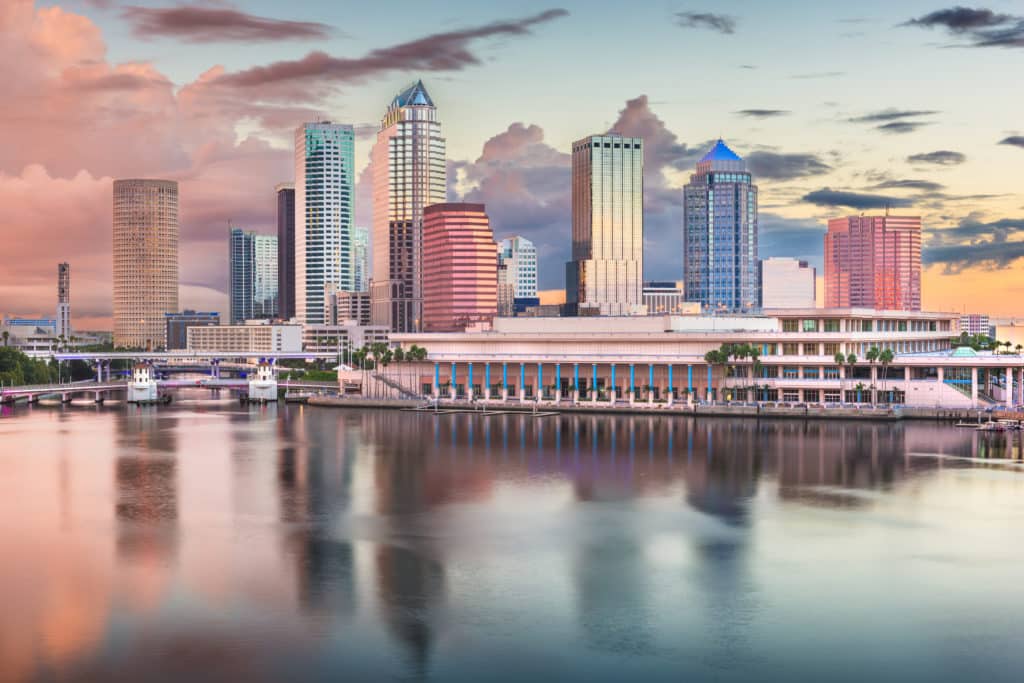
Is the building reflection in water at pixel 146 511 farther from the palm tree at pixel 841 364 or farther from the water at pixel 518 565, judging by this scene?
the palm tree at pixel 841 364

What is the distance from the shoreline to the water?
21.2m

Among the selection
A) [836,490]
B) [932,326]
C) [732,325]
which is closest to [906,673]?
[836,490]

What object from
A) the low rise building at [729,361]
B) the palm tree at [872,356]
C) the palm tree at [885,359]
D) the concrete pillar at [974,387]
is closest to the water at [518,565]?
the concrete pillar at [974,387]

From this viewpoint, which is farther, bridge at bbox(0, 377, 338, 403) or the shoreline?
bridge at bbox(0, 377, 338, 403)

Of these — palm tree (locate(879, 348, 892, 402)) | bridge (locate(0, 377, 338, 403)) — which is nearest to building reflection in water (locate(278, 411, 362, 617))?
palm tree (locate(879, 348, 892, 402))

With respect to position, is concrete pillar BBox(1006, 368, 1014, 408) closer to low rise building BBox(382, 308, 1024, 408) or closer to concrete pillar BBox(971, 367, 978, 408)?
low rise building BBox(382, 308, 1024, 408)

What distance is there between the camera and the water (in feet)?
108

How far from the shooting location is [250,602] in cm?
3838

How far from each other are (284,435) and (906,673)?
7556 cm

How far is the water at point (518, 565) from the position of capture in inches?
1294

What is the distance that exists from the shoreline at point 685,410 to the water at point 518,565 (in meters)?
21.2

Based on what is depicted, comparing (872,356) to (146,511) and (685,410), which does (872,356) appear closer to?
(685,410)

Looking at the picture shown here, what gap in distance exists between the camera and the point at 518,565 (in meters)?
43.7

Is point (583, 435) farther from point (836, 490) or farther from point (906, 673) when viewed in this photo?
point (906, 673)
